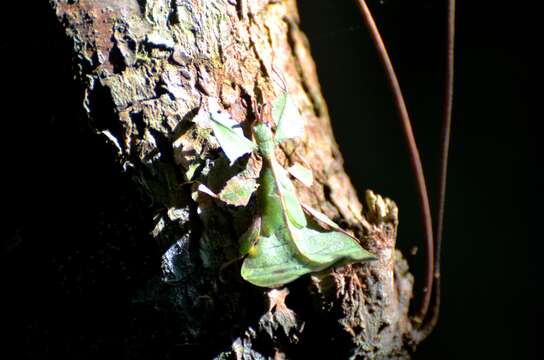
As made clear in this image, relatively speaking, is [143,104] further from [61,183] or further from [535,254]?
[535,254]

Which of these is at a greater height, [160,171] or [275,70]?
[275,70]

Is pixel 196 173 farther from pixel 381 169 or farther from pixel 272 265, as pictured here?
pixel 381 169

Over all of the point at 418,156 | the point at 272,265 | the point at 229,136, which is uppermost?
the point at 229,136

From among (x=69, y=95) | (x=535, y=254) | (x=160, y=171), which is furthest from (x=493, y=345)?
(x=69, y=95)

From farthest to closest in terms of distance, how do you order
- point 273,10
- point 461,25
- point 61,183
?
1. point 461,25
2. point 273,10
3. point 61,183

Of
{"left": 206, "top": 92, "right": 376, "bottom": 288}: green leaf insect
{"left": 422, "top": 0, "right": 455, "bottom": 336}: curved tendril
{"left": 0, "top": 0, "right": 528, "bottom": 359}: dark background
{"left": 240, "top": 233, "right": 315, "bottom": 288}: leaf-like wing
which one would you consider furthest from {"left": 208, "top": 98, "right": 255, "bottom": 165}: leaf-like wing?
{"left": 422, "top": 0, "right": 455, "bottom": 336}: curved tendril

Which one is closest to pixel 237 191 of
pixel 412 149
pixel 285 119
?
pixel 285 119

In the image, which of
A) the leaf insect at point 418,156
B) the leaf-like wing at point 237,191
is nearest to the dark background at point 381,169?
the leaf-like wing at point 237,191
